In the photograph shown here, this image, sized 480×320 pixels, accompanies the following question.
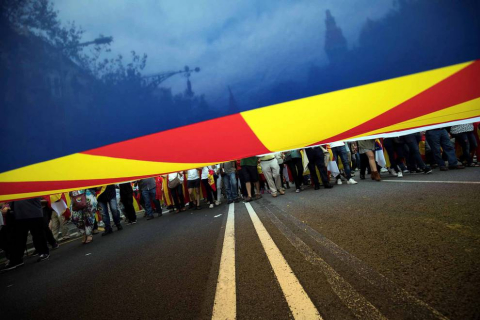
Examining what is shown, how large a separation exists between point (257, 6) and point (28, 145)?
99cm

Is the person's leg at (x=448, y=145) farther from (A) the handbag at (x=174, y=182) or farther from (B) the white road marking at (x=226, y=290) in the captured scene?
(A) the handbag at (x=174, y=182)

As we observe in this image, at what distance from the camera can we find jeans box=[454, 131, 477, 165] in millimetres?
5812

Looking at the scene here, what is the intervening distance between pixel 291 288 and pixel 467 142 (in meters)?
7.05

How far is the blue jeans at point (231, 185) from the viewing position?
8.25 m

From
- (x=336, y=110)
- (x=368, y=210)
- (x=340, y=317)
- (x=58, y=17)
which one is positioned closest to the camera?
(x=58, y=17)

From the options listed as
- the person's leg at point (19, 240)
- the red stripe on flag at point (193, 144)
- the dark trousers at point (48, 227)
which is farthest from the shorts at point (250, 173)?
the red stripe on flag at point (193, 144)

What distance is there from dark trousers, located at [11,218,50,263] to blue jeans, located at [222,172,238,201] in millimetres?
5263

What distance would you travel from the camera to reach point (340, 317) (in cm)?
125

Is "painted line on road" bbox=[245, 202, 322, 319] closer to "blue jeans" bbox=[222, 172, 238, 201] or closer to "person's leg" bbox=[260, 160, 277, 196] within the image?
"person's leg" bbox=[260, 160, 277, 196]

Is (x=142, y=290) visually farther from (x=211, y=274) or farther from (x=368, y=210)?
(x=368, y=210)

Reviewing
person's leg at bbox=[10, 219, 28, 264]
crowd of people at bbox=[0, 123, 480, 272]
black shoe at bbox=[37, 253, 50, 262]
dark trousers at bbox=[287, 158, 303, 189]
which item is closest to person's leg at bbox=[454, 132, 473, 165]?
crowd of people at bbox=[0, 123, 480, 272]

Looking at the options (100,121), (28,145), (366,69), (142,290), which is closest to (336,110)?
(366,69)

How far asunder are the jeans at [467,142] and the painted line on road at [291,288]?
6389mm

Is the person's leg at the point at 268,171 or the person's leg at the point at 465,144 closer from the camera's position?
the person's leg at the point at 465,144
